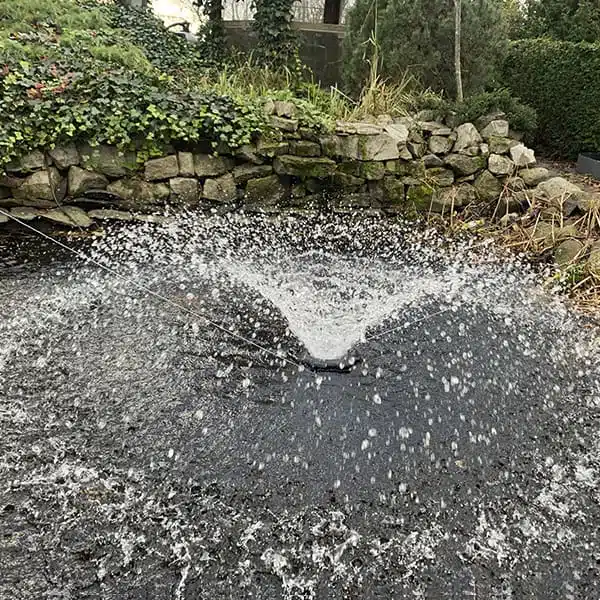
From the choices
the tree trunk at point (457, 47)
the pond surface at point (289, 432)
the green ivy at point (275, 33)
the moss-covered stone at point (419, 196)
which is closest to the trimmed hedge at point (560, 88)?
the tree trunk at point (457, 47)

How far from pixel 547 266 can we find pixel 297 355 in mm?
2436

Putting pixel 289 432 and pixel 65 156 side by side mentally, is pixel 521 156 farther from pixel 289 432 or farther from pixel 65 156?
pixel 65 156

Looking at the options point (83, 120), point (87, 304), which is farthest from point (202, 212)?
point (87, 304)

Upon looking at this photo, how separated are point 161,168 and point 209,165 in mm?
450

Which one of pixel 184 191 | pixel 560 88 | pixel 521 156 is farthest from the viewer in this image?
pixel 560 88

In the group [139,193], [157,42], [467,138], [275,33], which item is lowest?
[139,193]

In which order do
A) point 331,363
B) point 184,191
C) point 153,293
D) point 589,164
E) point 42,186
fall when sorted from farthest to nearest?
point 589,164, point 184,191, point 42,186, point 153,293, point 331,363

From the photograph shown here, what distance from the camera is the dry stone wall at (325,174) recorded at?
488 centimetres

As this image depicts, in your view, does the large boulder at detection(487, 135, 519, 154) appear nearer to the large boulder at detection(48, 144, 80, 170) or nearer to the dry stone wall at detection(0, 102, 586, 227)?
the dry stone wall at detection(0, 102, 586, 227)

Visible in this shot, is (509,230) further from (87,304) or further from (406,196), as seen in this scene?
(87,304)

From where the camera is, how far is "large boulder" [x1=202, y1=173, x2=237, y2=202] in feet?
16.9

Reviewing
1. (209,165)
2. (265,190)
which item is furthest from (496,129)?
(209,165)

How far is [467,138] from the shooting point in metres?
5.37

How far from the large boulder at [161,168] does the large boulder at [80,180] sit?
17.1 inches
